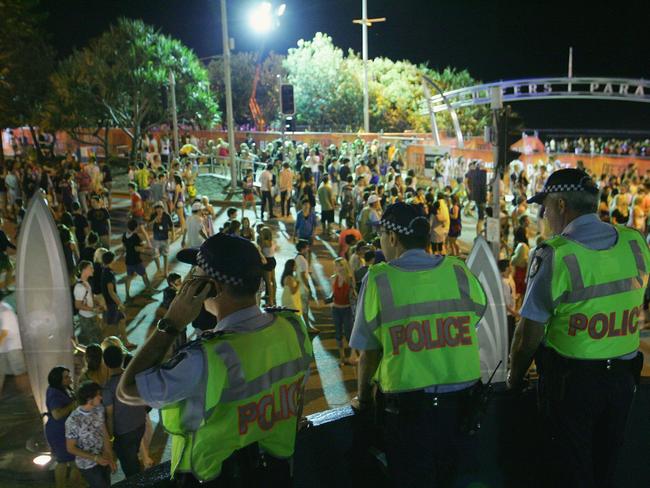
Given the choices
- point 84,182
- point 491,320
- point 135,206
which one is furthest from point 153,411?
point 84,182

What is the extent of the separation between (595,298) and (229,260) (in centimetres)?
168

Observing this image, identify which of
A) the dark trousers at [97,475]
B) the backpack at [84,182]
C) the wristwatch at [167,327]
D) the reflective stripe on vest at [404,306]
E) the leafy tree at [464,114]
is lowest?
the dark trousers at [97,475]

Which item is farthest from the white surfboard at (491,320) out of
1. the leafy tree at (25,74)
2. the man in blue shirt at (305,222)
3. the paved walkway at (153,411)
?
the leafy tree at (25,74)

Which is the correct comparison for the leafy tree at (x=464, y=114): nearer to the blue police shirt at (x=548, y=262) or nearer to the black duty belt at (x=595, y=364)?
the blue police shirt at (x=548, y=262)

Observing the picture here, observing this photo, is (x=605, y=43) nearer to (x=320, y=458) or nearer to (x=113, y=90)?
(x=113, y=90)

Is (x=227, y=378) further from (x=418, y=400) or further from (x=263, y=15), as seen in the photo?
(x=263, y=15)

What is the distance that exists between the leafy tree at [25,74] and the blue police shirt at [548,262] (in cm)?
3532

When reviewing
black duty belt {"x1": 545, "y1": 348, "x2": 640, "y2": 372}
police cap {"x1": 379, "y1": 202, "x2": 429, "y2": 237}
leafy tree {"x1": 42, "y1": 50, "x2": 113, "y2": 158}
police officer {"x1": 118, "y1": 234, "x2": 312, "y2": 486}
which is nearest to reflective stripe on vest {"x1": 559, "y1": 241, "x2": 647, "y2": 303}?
black duty belt {"x1": 545, "y1": 348, "x2": 640, "y2": 372}

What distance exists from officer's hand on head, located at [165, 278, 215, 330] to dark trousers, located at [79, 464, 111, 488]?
3.45m

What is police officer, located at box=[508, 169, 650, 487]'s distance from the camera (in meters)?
2.83

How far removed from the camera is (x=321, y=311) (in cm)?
1097

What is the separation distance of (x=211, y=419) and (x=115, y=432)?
3.37m

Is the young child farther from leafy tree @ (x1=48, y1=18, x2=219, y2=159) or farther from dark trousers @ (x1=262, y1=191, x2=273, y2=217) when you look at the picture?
leafy tree @ (x1=48, y1=18, x2=219, y2=159)

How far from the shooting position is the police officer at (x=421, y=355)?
2699mm
